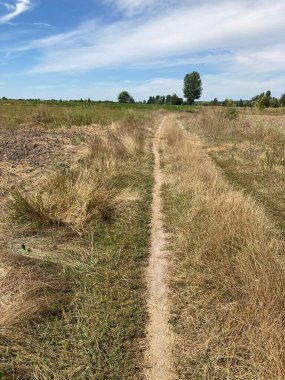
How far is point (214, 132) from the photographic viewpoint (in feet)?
67.8

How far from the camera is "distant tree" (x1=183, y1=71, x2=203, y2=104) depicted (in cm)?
9456

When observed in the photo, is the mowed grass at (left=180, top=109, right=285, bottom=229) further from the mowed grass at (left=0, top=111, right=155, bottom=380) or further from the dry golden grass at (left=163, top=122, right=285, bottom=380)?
the mowed grass at (left=0, top=111, right=155, bottom=380)

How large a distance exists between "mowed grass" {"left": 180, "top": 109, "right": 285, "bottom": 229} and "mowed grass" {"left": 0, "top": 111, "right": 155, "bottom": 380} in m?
2.88

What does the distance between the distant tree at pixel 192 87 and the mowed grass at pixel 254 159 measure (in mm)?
75930

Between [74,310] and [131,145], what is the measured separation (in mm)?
10422

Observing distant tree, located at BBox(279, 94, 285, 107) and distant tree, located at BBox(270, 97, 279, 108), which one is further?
distant tree, located at BBox(270, 97, 279, 108)

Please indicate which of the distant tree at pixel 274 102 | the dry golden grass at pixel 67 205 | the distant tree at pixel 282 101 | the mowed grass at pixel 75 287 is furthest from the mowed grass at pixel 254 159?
the distant tree at pixel 274 102

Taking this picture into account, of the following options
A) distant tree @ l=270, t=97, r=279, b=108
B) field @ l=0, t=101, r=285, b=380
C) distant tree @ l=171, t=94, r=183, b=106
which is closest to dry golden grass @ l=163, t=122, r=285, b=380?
field @ l=0, t=101, r=285, b=380

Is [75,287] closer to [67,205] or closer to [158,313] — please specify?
[158,313]

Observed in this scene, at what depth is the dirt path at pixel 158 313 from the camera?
3.00 meters

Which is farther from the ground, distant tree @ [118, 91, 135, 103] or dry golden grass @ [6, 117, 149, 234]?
distant tree @ [118, 91, 135, 103]

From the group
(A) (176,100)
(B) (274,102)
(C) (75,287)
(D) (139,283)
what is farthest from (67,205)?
(A) (176,100)

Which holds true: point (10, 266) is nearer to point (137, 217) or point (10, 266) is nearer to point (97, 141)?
point (137, 217)

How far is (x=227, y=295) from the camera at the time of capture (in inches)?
151
